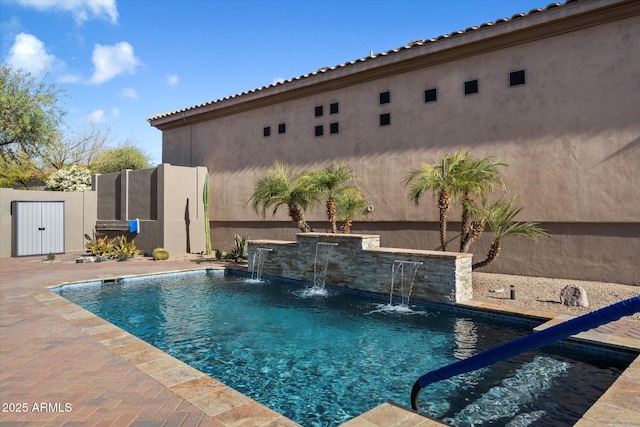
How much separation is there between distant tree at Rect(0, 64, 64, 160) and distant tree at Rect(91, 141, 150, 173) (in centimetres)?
700

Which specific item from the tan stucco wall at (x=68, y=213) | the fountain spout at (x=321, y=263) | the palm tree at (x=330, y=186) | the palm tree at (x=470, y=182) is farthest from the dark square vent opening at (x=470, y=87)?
the tan stucco wall at (x=68, y=213)

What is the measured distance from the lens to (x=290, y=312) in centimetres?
950

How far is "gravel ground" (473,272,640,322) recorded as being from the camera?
8789 millimetres

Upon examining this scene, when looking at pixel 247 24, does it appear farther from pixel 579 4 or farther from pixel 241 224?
pixel 579 4

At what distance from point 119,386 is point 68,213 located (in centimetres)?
2108

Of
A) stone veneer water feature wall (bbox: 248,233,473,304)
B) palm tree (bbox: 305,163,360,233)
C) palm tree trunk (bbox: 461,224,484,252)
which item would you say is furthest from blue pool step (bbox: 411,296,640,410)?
palm tree (bbox: 305,163,360,233)

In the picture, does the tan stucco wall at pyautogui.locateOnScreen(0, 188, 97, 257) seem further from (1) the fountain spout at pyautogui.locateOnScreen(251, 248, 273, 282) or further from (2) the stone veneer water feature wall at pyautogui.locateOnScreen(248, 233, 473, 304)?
(1) the fountain spout at pyautogui.locateOnScreen(251, 248, 273, 282)

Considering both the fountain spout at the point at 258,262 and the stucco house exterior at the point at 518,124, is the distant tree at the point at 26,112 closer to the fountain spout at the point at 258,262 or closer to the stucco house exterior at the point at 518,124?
the stucco house exterior at the point at 518,124

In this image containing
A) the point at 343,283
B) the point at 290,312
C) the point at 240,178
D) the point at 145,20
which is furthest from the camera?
the point at 240,178

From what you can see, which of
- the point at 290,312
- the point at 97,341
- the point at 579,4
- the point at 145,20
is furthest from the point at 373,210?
the point at 145,20

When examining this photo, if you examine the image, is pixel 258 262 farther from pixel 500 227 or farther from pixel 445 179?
pixel 500 227

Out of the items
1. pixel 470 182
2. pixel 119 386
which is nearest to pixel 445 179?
pixel 470 182

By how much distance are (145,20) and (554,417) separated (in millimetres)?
18474

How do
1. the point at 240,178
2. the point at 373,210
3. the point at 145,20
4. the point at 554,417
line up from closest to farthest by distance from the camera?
the point at 554,417 < the point at 373,210 < the point at 145,20 < the point at 240,178
